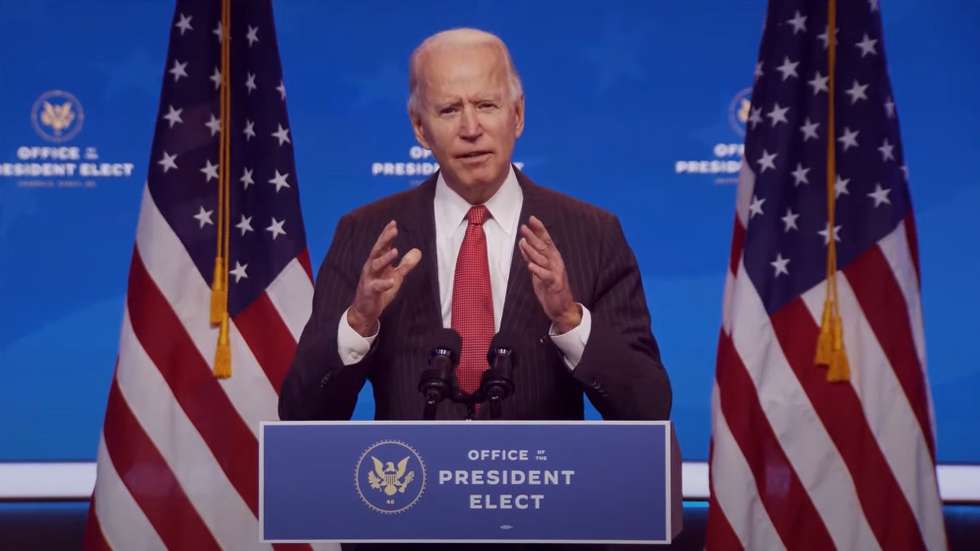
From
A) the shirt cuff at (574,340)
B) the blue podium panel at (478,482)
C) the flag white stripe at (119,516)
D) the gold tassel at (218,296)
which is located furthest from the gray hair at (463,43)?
the flag white stripe at (119,516)

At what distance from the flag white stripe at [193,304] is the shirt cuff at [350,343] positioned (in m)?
1.96

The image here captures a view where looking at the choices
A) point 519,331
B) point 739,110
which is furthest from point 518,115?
point 739,110

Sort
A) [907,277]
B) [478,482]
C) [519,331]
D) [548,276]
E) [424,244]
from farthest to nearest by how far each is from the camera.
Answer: [907,277]
[424,244]
[519,331]
[548,276]
[478,482]

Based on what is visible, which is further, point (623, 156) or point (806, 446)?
point (623, 156)

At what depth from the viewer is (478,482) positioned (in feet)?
4.62

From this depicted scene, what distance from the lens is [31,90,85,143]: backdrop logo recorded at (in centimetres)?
416

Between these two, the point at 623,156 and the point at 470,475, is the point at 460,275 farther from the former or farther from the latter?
the point at 623,156

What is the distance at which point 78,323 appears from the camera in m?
4.14

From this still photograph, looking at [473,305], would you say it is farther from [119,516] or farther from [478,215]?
[119,516]

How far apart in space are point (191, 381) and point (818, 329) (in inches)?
85.3

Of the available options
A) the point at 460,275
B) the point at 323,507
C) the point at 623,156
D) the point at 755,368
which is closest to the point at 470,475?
the point at 323,507

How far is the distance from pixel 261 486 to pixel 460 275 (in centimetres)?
62

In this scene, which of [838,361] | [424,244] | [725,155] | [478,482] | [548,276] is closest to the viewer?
[478,482]

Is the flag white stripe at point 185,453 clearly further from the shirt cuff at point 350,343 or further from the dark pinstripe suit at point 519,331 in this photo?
the shirt cuff at point 350,343
